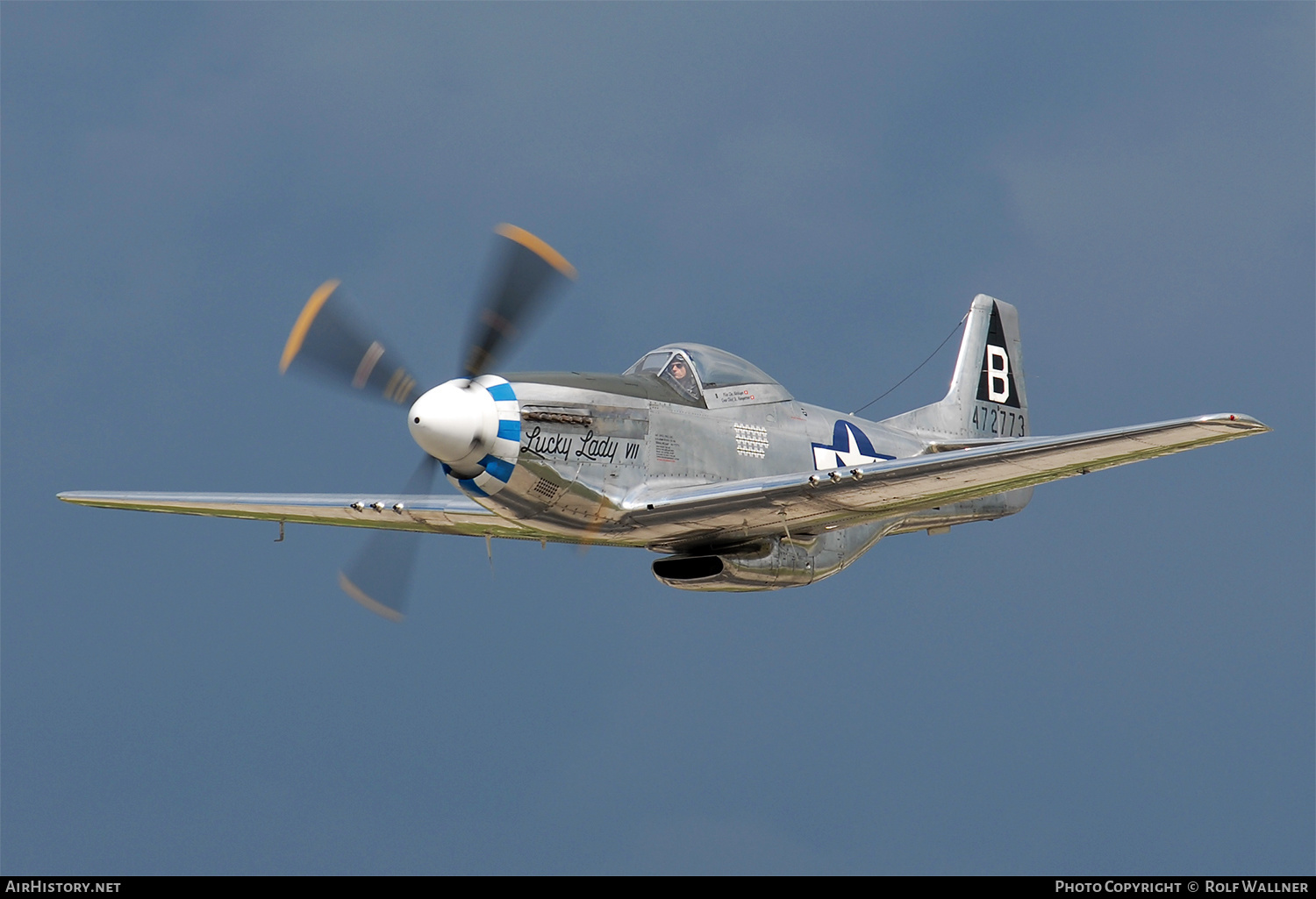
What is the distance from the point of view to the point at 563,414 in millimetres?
A: 15242

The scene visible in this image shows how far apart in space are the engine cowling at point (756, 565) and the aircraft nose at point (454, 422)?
381cm

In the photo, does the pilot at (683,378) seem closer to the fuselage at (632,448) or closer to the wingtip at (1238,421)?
the fuselage at (632,448)

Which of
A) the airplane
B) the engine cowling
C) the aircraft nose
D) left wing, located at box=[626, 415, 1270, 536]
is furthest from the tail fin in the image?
the aircraft nose

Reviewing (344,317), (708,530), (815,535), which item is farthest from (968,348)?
(344,317)

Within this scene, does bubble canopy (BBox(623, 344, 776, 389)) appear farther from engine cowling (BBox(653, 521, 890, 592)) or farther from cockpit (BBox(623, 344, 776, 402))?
engine cowling (BBox(653, 521, 890, 592))

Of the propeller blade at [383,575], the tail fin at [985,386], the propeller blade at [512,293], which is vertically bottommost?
the propeller blade at [383,575]

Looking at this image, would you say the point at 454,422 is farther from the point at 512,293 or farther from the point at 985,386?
the point at 985,386

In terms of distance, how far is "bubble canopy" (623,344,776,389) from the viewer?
16.8 metres

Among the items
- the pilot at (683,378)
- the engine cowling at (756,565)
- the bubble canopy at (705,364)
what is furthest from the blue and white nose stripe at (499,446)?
the engine cowling at (756,565)

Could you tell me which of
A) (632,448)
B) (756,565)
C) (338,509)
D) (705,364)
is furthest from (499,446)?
(338,509)

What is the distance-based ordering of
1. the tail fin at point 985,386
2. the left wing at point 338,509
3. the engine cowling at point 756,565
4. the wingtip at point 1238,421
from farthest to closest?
the tail fin at point 985,386, the left wing at point 338,509, the engine cowling at point 756,565, the wingtip at point 1238,421

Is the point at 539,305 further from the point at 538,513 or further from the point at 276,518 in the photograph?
the point at 276,518

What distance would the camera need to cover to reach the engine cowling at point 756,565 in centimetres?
1730

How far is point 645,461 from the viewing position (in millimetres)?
15969
